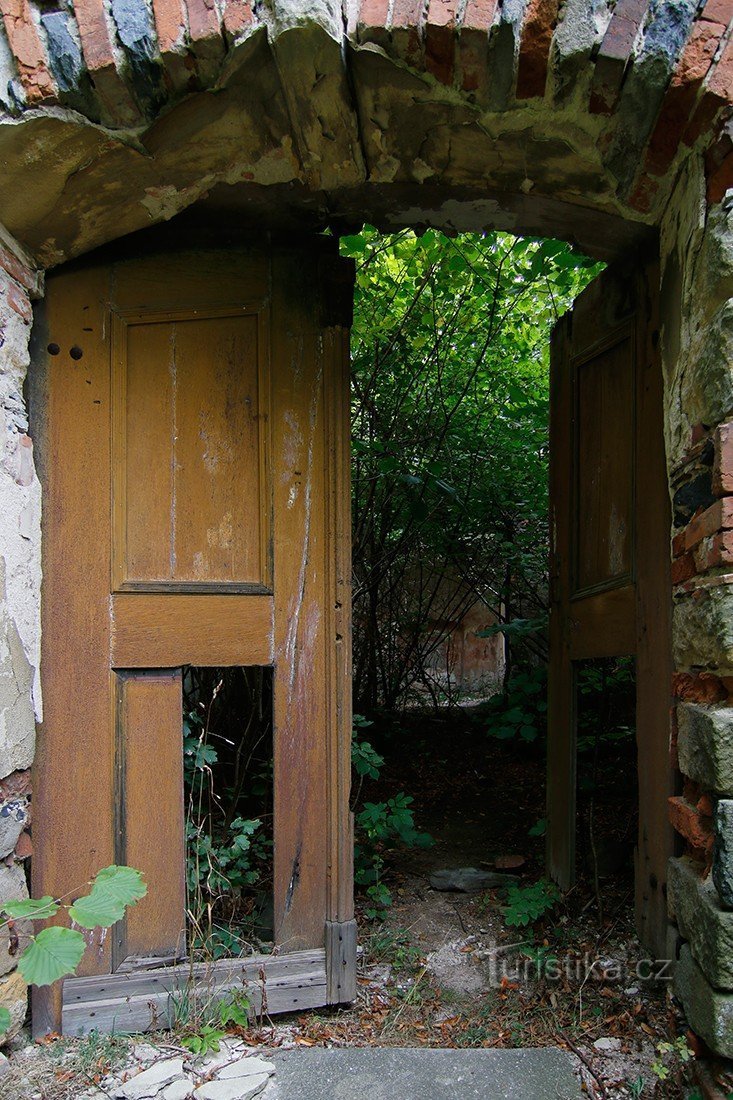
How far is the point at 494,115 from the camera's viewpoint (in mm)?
1856

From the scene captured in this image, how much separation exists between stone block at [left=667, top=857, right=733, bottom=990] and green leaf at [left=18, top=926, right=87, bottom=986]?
4.33 ft

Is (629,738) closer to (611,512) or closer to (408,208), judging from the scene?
(611,512)

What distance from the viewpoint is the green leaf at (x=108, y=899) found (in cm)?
153

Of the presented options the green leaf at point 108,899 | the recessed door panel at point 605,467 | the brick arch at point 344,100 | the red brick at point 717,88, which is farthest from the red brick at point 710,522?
the green leaf at point 108,899

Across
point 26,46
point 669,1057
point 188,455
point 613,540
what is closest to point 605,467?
point 613,540

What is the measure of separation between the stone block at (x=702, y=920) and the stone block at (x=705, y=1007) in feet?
0.09

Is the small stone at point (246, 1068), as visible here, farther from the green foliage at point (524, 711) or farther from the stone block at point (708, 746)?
the green foliage at point (524, 711)

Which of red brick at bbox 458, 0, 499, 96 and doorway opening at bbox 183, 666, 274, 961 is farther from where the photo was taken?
doorway opening at bbox 183, 666, 274, 961

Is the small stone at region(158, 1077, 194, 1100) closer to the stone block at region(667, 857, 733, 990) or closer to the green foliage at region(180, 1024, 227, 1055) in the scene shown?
the green foliage at region(180, 1024, 227, 1055)

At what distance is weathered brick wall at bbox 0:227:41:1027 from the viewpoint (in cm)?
199

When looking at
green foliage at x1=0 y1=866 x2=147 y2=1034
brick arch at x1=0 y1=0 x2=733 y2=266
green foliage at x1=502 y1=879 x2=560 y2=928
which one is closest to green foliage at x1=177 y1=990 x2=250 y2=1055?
green foliage at x1=0 y1=866 x2=147 y2=1034

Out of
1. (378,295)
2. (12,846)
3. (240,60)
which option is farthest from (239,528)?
(378,295)

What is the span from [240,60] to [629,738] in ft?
12.8

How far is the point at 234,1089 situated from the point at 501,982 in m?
1.05
